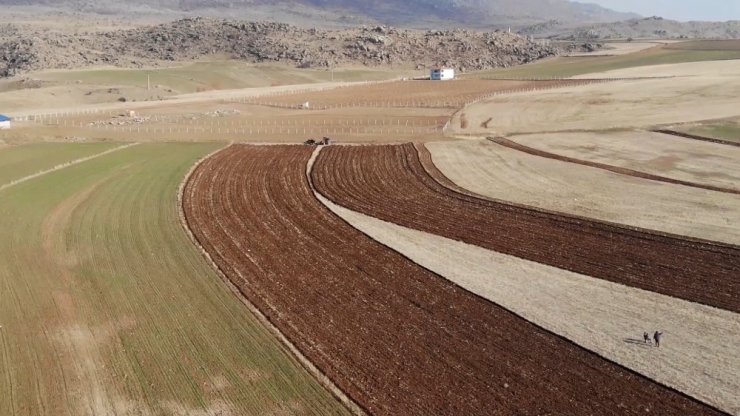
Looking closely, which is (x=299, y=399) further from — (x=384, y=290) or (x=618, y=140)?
(x=618, y=140)

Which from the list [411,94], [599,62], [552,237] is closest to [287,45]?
[411,94]

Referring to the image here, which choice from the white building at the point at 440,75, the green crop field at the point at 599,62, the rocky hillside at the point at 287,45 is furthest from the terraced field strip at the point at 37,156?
the green crop field at the point at 599,62

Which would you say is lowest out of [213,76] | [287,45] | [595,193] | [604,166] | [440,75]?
[595,193]

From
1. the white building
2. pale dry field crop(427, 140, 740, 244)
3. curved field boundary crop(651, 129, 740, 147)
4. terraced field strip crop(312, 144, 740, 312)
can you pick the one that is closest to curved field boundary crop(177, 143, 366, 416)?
terraced field strip crop(312, 144, 740, 312)

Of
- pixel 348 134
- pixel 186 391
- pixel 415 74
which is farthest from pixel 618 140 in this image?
pixel 415 74

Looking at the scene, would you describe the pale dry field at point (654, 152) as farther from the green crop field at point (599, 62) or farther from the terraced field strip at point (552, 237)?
the green crop field at point (599, 62)

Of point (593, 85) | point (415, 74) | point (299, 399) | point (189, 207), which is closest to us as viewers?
point (299, 399)

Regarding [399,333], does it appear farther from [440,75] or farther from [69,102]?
[440,75]
